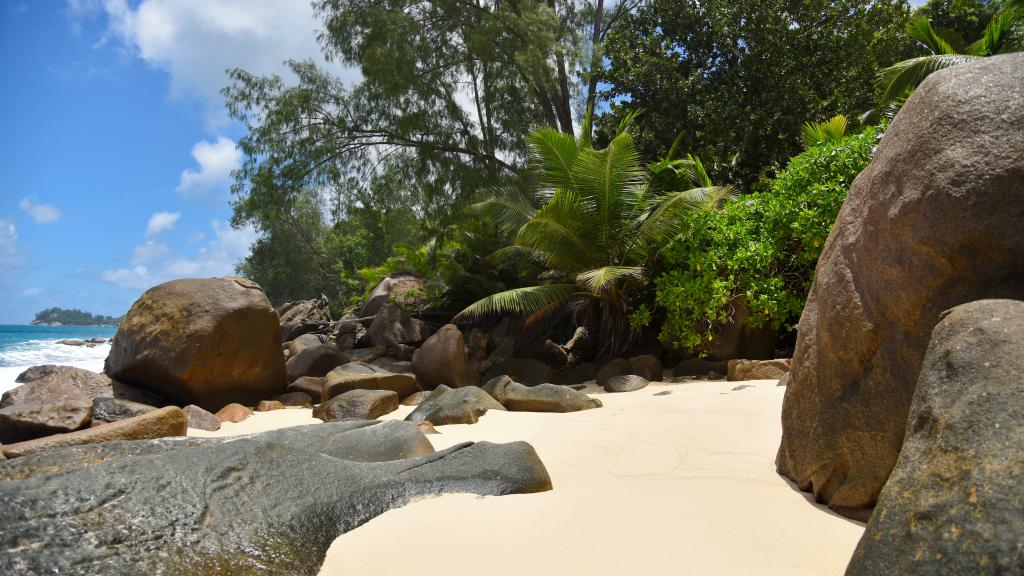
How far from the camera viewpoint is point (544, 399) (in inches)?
243

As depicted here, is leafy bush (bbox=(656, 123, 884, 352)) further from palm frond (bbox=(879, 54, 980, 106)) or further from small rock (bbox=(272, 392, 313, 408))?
palm frond (bbox=(879, 54, 980, 106))

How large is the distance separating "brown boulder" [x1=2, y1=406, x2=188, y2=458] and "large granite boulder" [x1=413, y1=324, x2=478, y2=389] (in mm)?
4520

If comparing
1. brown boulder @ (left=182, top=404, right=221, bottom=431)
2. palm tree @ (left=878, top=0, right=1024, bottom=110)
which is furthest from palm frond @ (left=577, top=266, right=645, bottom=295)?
palm tree @ (left=878, top=0, right=1024, bottom=110)

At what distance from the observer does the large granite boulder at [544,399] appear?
5980 mm

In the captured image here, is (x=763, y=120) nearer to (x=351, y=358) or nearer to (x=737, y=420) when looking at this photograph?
(x=351, y=358)

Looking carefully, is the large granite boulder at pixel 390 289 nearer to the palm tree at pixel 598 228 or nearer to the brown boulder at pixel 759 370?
the palm tree at pixel 598 228

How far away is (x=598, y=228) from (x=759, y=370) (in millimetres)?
4023

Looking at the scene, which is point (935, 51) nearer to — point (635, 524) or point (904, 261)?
point (904, 261)

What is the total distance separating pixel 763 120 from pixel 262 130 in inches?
A: 419

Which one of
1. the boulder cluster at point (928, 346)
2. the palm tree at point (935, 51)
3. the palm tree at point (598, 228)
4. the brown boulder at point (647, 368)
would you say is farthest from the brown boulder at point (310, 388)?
the palm tree at point (935, 51)

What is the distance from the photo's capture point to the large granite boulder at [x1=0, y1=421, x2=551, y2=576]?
1957 millimetres

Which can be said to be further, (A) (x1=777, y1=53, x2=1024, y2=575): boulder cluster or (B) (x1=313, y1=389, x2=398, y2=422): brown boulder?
(B) (x1=313, y1=389, x2=398, y2=422): brown boulder

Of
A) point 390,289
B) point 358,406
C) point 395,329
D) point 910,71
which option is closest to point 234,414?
point 358,406

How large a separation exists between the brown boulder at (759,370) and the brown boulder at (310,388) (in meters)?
4.91
